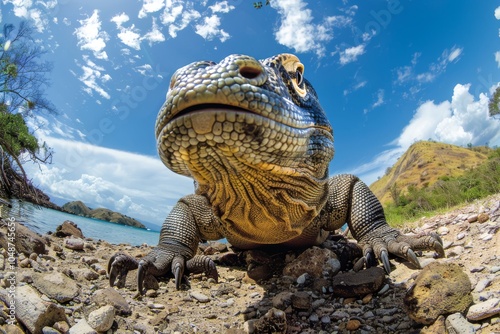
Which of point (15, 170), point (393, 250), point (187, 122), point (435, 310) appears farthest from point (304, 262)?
point (15, 170)

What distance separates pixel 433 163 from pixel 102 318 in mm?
93515

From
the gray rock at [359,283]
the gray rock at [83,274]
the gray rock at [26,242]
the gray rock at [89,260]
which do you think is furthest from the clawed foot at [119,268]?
the gray rock at [359,283]

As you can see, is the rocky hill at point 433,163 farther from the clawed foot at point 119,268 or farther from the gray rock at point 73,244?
the clawed foot at point 119,268

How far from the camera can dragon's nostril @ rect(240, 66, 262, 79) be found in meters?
Answer: 2.43

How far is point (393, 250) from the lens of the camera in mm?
4066

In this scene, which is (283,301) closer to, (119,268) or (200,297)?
(200,297)

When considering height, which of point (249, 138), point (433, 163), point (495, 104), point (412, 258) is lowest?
point (412, 258)

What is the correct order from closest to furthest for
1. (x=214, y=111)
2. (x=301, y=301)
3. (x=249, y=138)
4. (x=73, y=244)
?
(x=214, y=111) → (x=249, y=138) → (x=301, y=301) → (x=73, y=244)

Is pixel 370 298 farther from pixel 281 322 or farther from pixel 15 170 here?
pixel 15 170

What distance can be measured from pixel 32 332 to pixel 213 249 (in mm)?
3942

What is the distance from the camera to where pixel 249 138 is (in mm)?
2385

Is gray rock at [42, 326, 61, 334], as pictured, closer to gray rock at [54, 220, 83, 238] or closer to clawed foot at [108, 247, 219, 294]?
clawed foot at [108, 247, 219, 294]

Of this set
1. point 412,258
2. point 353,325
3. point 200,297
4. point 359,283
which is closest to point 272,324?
point 353,325

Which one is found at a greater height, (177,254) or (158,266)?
(177,254)
